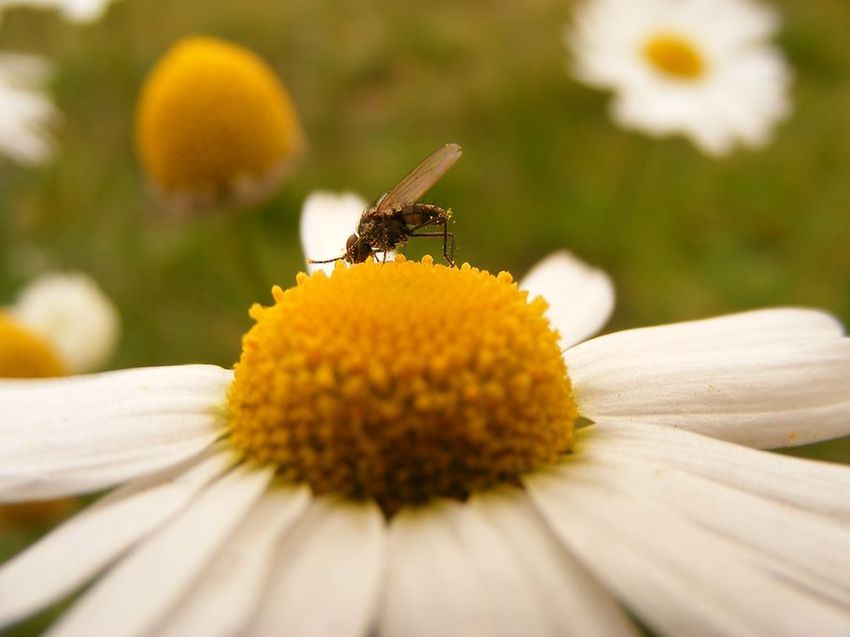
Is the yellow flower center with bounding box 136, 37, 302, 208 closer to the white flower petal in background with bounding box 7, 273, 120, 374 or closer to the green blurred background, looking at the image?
the green blurred background

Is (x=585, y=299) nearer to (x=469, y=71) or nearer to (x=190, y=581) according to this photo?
(x=190, y=581)

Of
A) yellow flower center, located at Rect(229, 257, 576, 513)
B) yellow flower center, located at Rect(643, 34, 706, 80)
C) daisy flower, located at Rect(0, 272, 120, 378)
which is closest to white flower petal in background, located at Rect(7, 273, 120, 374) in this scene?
daisy flower, located at Rect(0, 272, 120, 378)

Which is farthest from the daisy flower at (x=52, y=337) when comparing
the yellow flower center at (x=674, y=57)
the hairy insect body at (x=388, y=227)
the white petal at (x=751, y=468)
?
the yellow flower center at (x=674, y=57)

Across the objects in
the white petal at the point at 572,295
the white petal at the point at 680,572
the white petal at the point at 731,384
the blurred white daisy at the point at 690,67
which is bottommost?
the white petal at the point at 680,572

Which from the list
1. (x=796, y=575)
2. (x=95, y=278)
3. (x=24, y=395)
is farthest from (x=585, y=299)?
(x=95, y=278)

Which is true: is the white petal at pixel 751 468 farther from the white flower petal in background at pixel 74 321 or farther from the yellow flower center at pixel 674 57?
the yellow flower center at pixel 674 57

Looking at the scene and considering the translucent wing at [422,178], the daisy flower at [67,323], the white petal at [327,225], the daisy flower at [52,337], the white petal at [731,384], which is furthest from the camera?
the daisy flower at [67,323]
